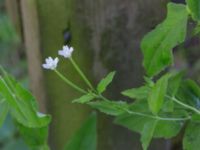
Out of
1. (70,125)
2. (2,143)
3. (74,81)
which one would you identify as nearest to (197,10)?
(74,81)

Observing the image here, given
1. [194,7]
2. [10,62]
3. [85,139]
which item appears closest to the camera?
[194,7]

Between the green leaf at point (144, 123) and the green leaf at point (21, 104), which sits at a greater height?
the green leaf at point (21, 104)

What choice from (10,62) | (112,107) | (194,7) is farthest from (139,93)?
(10,62)

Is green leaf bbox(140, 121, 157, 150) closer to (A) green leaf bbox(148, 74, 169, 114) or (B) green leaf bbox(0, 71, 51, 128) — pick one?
(A) green leaf bbox(148, 74, 169, 114)

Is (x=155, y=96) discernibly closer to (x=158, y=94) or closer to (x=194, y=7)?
(x=158, y=94)

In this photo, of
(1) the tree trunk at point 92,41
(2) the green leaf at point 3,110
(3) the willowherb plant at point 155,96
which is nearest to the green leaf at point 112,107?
(3) the willowherb plant at point 155,96

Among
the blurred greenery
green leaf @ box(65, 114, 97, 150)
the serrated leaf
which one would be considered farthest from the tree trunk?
the blurred greenery

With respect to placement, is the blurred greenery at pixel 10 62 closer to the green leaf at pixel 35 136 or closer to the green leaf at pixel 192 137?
the green leaf at pixel 35 136

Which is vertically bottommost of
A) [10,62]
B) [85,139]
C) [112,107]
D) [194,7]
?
[10,62]
